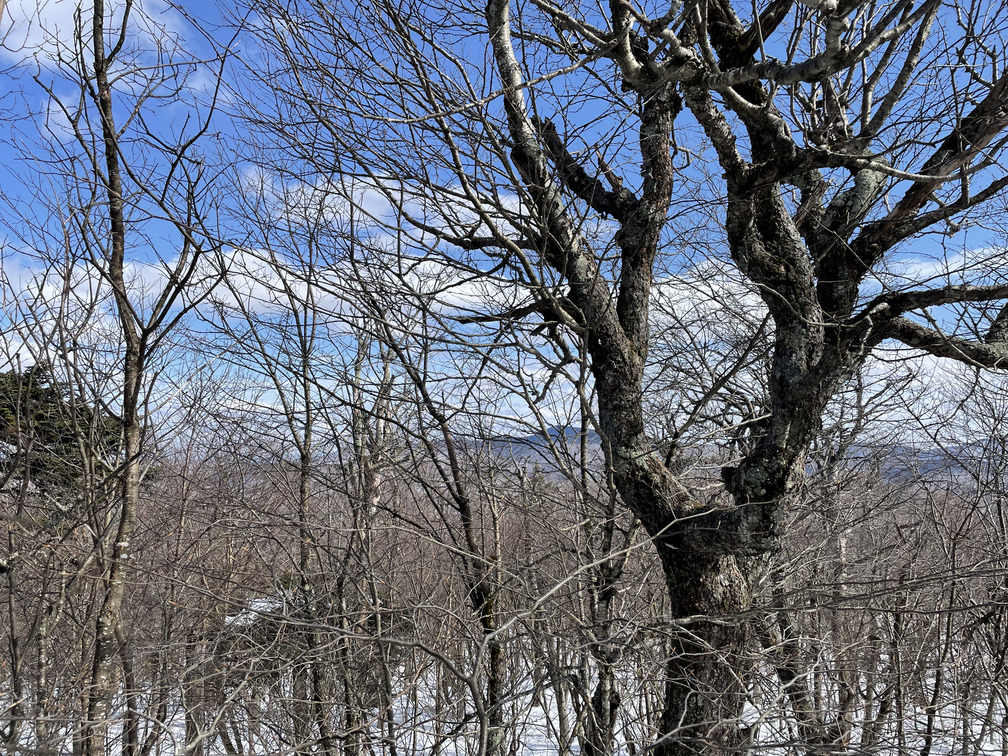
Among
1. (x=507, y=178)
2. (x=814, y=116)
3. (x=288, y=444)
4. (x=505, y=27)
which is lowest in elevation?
(x=288, y=444)

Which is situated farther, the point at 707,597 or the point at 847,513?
the point at 847,513

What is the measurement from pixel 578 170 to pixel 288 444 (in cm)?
354

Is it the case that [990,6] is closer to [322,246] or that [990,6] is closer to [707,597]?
[707,597]

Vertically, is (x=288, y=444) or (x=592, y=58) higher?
(x=592, y=58)

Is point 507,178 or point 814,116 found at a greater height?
point 814,116

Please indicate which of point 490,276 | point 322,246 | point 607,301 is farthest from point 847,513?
point 322,246

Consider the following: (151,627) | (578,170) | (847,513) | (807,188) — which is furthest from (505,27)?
(151,627)

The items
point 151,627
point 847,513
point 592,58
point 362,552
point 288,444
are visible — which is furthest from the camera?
point 151,627

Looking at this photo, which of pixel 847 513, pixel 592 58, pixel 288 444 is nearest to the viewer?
pixel 592 58

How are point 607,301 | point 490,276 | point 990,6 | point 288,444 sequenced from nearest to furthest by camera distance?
point 990,6, point 490,276, point 607,301, point 288,444

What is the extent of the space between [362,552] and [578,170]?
120 inches

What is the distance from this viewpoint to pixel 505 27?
10.9 ft

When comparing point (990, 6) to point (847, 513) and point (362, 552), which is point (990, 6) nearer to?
point (362, 552)

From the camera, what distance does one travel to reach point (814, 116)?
3.78 metres
